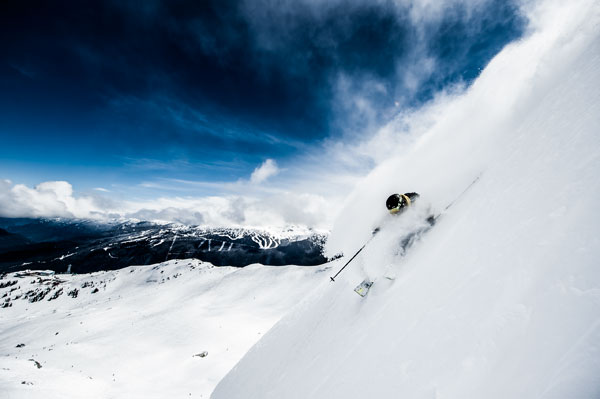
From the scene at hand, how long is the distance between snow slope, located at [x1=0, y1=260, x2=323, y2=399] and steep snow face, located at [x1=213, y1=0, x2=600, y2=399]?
73.2 feet

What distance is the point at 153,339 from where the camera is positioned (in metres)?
43.1

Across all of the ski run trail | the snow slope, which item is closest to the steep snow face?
the ski run trail

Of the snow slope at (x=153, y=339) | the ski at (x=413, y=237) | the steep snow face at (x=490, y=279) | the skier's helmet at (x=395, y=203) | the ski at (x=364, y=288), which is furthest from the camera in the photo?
the snow slope at (x=153, y=339)

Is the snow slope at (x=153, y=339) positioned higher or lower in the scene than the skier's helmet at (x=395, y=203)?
higher

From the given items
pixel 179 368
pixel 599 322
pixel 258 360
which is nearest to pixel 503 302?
pixel 599 322

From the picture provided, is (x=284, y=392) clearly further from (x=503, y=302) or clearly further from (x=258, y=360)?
(x=503, y=302)

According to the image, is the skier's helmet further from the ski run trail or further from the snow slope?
the snow slope

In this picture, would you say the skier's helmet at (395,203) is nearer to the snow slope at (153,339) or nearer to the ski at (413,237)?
the ski at (413,237)

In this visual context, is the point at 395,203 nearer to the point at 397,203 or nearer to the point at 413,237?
the point at 397,203

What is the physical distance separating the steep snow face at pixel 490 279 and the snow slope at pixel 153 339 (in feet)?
73.2

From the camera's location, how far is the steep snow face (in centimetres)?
290

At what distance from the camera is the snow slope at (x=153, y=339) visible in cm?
2612

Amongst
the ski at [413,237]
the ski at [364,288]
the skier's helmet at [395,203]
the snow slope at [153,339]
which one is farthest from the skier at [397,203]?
the snow slope at [153,339]

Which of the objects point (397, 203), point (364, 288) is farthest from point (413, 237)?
point (364, 288)
